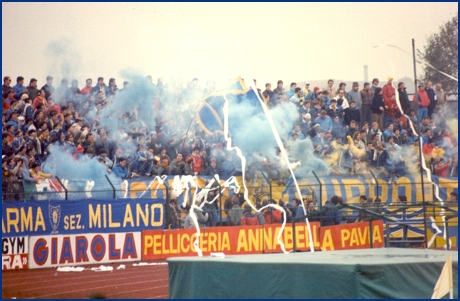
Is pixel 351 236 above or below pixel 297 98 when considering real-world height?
below

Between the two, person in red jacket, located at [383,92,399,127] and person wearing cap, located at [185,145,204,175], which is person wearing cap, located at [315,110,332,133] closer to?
person in red jacket, located at [383,92,399,127]

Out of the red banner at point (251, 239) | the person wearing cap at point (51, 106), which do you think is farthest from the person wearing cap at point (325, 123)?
the person wearing cap at point (51, 106)

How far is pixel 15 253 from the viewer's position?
14680mm

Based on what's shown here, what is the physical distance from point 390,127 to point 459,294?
13454mm

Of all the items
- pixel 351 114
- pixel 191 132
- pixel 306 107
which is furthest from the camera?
pixel 351 114

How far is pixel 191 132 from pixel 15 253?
21.7ft

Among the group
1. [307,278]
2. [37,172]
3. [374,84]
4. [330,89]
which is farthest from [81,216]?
[374,84]

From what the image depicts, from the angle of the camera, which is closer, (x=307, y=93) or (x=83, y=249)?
(x=83, y=249)

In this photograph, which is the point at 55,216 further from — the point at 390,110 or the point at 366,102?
the point at 390,110

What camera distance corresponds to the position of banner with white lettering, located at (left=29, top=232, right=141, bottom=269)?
1505 centimetres

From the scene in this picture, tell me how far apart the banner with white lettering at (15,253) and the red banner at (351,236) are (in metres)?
6.75

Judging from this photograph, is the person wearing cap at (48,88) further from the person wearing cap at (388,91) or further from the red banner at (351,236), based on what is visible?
the person wearing cap at (388,91)

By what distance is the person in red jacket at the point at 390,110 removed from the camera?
21.3 meters

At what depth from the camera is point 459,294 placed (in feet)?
26.5
